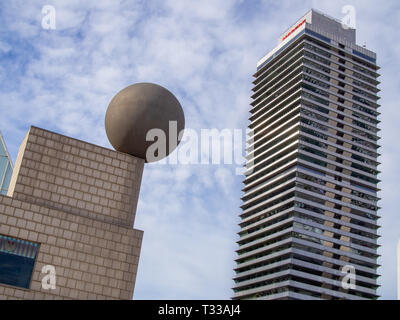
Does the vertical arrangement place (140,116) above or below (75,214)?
above

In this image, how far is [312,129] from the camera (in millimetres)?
131875

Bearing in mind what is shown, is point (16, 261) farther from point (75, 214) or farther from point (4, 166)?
point (4, 166)

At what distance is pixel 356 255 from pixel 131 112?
97599 millimetres

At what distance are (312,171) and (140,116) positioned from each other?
95.9 metres

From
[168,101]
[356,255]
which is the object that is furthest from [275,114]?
[168,101]

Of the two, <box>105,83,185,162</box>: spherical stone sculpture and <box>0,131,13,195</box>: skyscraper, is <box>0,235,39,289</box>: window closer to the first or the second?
<box>105,83,185,162</box>: spherical stone sculpture

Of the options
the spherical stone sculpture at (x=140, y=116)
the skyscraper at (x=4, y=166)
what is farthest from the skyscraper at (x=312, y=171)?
the spherical stone sculpture at (x=140, y=116)

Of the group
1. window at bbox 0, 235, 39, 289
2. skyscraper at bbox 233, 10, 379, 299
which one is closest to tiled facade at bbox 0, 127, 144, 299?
window at bbox 0, 235, 39, 289

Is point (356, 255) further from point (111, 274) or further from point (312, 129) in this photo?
point (111, 274)

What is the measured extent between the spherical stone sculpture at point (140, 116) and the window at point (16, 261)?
995 centimetres

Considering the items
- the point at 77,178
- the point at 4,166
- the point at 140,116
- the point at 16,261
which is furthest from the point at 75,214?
the point at 4,166

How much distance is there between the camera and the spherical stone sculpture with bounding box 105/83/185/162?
37.0m

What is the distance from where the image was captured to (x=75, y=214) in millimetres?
36219

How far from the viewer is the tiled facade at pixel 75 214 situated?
34438 millimetres
